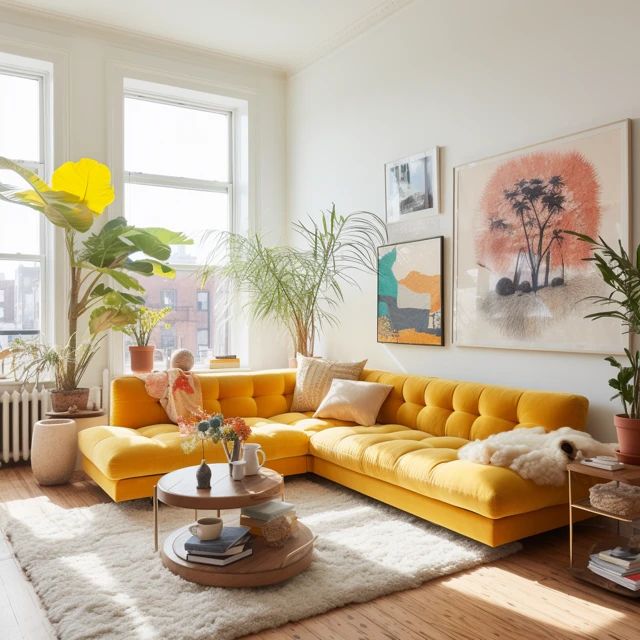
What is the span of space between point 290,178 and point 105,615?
4.63 metres

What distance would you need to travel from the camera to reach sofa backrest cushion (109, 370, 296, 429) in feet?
13.8

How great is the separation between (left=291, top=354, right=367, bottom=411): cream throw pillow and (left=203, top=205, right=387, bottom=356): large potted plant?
489 mm

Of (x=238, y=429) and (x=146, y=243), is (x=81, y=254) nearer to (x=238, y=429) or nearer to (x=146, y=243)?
(x=146, y=243)

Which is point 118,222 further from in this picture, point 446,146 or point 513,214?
point 513,214

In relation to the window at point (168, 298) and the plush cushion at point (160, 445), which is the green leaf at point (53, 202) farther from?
the plush cushion at point (160, 445)

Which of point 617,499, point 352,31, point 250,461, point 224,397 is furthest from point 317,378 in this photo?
point 352,31

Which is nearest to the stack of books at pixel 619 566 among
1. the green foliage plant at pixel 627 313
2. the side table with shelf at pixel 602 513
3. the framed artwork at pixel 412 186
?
the side table with shelf at pixel 602 513

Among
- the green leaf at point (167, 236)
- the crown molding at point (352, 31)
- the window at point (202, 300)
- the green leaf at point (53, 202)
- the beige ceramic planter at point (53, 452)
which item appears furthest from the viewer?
the window at point (202, 300)

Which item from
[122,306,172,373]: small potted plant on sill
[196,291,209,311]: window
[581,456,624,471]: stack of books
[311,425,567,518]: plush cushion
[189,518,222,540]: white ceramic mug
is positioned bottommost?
[189,518,222,540]: white ceramic mug

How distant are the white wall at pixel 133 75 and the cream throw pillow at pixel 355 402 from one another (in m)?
1.74

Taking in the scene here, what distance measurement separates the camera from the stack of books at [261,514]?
2768 millimetres

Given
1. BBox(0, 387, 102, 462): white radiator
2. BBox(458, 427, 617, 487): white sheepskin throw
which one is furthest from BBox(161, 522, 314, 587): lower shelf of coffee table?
BBox(0, 387, 102, 462): white radiator

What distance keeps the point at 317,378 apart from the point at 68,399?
1.78m

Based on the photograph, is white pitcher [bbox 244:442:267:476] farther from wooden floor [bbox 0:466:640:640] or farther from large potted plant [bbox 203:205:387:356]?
large potted plant [bbox 203:205:387:356]
